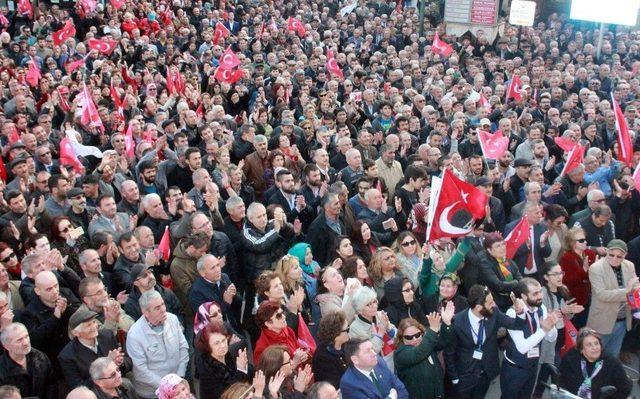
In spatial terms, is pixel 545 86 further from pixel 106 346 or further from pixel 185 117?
pixel 106 346

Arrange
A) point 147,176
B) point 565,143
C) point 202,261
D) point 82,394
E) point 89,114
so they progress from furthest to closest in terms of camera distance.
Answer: point 565,143, point 89,114, point 147,176, point 202,261, point 82,394

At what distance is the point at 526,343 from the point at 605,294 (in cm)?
135

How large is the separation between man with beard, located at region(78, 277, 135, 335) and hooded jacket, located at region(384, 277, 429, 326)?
1992 mm

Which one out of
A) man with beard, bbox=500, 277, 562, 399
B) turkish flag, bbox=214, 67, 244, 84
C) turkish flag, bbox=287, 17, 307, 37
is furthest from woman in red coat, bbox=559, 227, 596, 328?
turkish flag, bbox=287, 17, 307, 37

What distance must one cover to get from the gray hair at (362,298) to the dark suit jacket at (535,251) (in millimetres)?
2351

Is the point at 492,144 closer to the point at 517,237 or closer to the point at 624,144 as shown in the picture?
the point at 624,144

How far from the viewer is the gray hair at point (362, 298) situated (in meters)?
5.67

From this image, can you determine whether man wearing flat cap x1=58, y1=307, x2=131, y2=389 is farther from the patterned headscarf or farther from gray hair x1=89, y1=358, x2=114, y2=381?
the patterned headscarf

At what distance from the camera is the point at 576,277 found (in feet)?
23.7

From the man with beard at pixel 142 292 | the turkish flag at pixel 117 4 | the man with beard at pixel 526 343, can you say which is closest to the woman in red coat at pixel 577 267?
the man with beard at pixel 526 343

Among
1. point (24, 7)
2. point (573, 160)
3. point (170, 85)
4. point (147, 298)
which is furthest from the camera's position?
point (24, 7)

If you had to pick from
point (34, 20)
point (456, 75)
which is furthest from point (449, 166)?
point (34, 20)

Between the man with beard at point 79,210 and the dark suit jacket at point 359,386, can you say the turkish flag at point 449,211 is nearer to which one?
the dark suit jacket at point 359,386

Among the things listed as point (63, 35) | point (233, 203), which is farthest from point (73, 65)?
point (233, 203)
